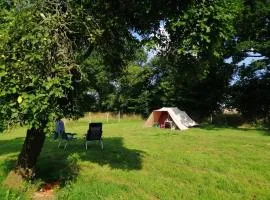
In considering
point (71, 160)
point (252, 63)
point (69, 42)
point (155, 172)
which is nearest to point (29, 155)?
point (71, 160)

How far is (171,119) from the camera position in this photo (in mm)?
32750

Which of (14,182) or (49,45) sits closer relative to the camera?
(49,45)

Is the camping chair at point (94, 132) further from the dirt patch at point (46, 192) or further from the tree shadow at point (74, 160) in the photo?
the dirt patch at point (46, 192)

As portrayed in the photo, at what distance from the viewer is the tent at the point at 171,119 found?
31908mm

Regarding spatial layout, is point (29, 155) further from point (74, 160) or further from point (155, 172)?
point (155, 172)

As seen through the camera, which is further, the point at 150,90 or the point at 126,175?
the point at 150,90

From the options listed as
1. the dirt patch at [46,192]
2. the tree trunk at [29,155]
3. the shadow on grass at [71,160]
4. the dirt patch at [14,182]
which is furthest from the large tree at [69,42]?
the shadow on grass at [71,160]

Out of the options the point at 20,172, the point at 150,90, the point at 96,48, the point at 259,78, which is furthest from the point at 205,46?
the point at 150,90

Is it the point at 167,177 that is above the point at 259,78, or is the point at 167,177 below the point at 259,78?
below

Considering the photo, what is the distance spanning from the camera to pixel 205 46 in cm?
930

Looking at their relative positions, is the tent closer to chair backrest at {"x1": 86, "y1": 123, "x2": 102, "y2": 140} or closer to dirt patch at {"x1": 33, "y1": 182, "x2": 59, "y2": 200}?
chair backrest at {"x1": 86, "y1": 123, "x2": 102, "y2": 140}

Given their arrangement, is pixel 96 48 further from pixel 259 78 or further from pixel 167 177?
pixel 259 78

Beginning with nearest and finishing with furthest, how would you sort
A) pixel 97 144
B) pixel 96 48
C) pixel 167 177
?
pixel 96 48
pixel 167 177
pixel 97 144

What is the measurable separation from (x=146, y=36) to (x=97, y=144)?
9.14 m
